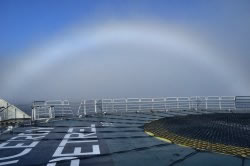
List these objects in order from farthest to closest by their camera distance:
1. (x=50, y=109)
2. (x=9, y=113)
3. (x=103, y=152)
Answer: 1. (x=9, y=113)
2. (x=50, y=109)
3. (x=103, y=152)

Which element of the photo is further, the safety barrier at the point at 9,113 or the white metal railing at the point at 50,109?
the safety barrier at the point at 9,113

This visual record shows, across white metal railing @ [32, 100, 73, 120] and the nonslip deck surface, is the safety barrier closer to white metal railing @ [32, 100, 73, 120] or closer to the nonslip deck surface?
white metal railing @ [32, 100, 73, 120]

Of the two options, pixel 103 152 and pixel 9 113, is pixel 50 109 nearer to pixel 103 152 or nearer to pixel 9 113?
pixel 9 113

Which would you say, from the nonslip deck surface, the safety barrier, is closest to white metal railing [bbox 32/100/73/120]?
the safety barrier

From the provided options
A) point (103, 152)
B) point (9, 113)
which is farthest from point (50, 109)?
point (103, 152)

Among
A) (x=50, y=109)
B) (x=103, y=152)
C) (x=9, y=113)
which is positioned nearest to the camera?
(x=103, y=152)

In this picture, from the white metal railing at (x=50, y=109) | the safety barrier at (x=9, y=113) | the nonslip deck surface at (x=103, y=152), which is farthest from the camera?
the safety barrier at (x=9, y=113)

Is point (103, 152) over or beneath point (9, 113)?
beneath

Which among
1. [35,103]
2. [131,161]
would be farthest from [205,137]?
[35,103]

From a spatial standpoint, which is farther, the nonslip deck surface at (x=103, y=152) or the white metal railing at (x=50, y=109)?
the white metal railing at (x=50, y=109)

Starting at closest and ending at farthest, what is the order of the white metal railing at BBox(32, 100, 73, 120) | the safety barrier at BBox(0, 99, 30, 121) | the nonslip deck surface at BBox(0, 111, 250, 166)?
1. the nonslip deck surface at BBox(0, 111, 250, 166)
2. the white metal railing at BBox(32, 100, 73, 120)
3. the safety barrier at BBox(0, 99, 30, 121)

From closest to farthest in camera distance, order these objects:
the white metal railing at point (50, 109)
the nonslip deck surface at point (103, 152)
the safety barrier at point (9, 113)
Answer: the nonslip deck surface at point (103, 152) < the white metal railing at point (50, 109) < the safety barrier at point (9, 113)

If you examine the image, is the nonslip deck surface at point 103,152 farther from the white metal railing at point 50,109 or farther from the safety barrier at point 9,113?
the safety barrier at point 9,113

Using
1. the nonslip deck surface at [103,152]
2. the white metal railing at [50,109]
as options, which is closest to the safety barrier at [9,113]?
the white metal railing at [50,109]
